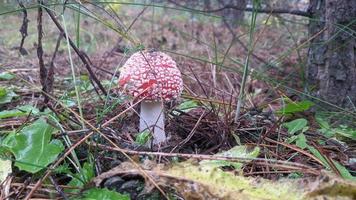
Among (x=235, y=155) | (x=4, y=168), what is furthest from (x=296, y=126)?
(x=4, y=168)

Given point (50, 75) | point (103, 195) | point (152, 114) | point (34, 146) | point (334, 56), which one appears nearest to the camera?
point (103, 195)

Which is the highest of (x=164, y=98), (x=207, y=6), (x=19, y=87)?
(x=207, y=6)

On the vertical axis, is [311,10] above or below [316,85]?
above

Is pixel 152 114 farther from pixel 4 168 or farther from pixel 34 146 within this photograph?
pixel 4 168

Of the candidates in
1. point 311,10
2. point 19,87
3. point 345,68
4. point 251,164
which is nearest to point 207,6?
point 311,10

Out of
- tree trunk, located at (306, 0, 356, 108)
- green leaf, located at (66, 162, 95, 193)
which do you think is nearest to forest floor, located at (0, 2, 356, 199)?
green leaf, located at (66, 162, 95, 193)

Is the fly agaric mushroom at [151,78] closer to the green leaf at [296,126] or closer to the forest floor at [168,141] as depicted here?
the forest floor at [168,141]

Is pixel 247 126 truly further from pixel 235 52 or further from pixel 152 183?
pixel 235 52

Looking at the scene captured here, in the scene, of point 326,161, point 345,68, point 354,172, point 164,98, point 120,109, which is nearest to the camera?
point 326,161
